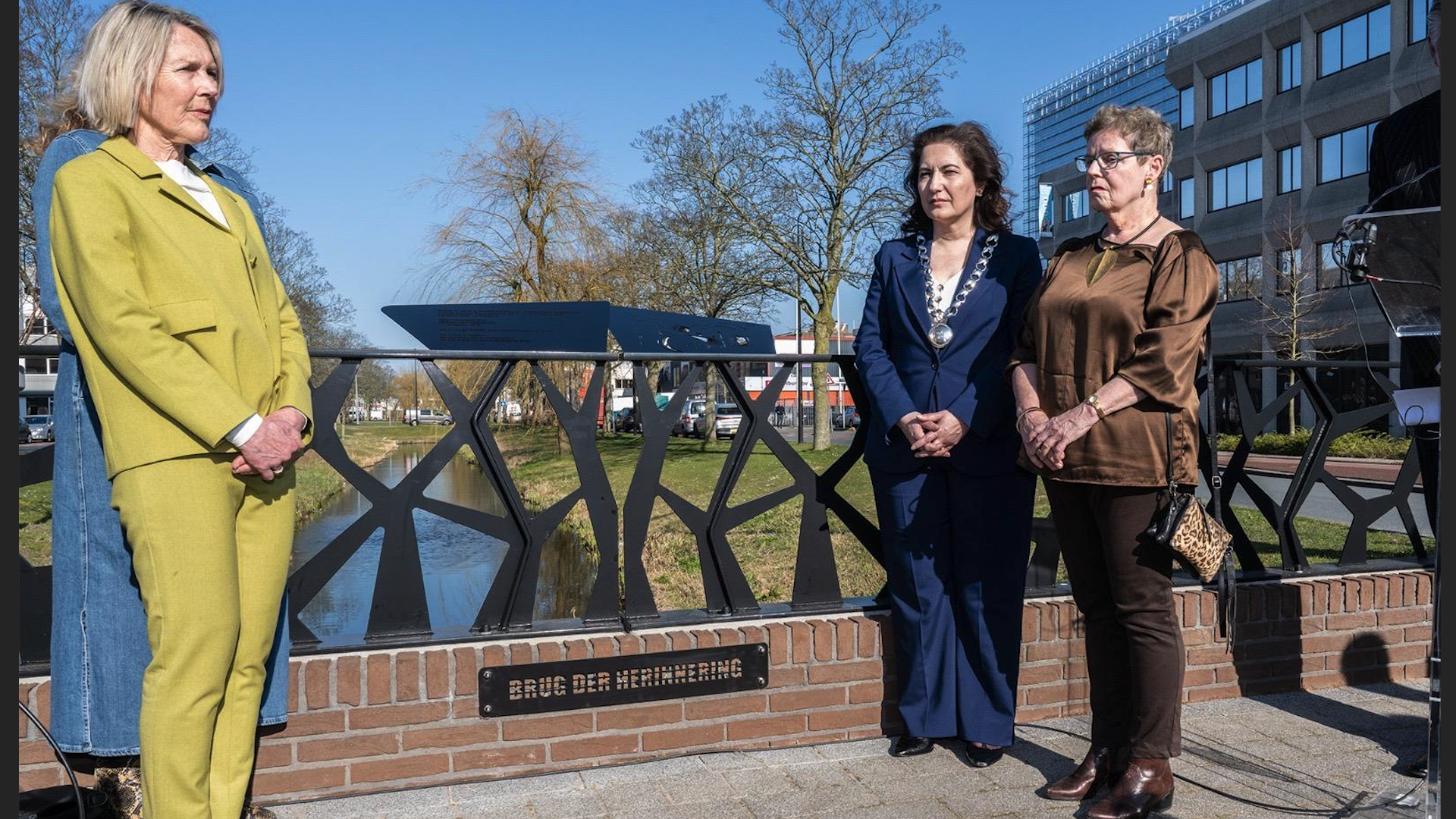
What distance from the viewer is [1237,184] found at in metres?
38.7

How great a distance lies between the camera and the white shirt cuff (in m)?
2.24

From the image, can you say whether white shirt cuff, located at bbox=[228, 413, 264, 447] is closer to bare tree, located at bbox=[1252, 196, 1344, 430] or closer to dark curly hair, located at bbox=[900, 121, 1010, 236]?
dark curly hair, located at bbox=[900, 121, 1010, 236]

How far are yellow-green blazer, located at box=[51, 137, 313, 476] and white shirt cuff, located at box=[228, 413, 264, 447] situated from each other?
0.05ft

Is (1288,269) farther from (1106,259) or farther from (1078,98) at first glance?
(1078,98)

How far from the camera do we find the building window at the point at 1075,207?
47.5 m

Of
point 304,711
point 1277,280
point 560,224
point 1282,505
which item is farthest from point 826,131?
point 304,711

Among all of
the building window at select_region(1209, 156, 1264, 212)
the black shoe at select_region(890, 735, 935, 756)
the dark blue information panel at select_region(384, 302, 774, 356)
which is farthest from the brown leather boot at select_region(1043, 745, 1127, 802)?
the building window at select_region(1209, 156, 1264, 212)

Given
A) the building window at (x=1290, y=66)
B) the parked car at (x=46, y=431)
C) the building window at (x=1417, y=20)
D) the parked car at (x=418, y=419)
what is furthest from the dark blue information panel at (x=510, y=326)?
the building window at (x=1290, y=66)

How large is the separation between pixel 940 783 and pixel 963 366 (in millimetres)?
1279

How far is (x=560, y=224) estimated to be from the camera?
2398 cm

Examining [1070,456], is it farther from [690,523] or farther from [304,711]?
[304,711]

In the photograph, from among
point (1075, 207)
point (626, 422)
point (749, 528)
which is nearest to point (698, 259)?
point (626, 422)

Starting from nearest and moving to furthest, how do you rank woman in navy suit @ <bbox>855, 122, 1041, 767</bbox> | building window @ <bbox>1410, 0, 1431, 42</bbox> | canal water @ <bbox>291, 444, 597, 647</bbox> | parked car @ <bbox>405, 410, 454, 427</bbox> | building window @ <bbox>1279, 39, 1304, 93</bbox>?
woman in navy suit @ <bbox>855, 122, 1041, 767</bbox> → parked car @ <bbox>405, 410, 454, 427</bbox> → canal water @ <bbox>291, 444, 597, 647</bbox> → building window @ <bbox>1410, 0, 1431, 42</bbox> → building window @ <bbox>1279, 39, 1304, 93</bbox>

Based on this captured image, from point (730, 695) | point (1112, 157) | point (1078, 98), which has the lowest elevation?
point (730, 695)
